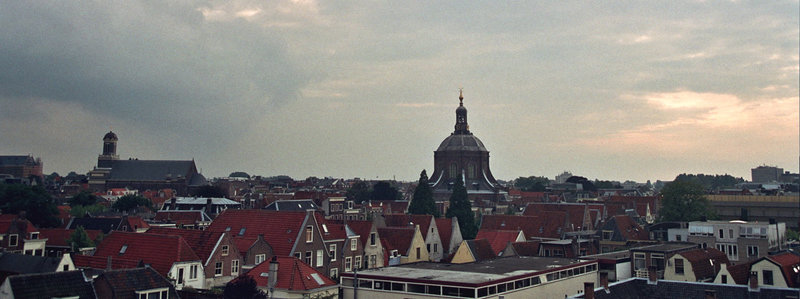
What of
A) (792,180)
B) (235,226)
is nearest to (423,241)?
(235,226)

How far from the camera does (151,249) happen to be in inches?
1885

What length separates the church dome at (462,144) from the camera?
184750 millimetres

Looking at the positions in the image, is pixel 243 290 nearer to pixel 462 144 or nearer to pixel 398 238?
pixel 398 238

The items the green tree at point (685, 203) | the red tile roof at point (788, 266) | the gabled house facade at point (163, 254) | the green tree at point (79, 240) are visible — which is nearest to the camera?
the red tile roof at point (788, 266)

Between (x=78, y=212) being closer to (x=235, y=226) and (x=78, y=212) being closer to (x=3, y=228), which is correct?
(x=3, y=228)

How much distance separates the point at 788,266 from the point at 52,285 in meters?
48.5

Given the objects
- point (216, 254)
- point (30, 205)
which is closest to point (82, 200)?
point (30, 205)

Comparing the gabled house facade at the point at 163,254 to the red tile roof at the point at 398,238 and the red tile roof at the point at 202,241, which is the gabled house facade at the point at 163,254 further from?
the red tile roof at the point at 398,238

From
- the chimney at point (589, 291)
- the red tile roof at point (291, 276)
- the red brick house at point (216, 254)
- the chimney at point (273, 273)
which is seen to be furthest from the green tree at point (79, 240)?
the chimney at point (589, 291)

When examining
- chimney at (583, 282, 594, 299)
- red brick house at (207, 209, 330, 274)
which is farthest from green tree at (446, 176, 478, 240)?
chimney at (583, 282, 594, 299)

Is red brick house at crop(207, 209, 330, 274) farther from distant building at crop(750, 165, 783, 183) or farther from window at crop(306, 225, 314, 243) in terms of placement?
distant building at crop(750, 165, 783, 183)

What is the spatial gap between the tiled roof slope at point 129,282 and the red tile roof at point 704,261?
39.4 metres

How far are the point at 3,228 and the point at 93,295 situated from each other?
129ft

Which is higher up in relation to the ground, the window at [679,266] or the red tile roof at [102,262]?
the red tile roof at [102,262]
